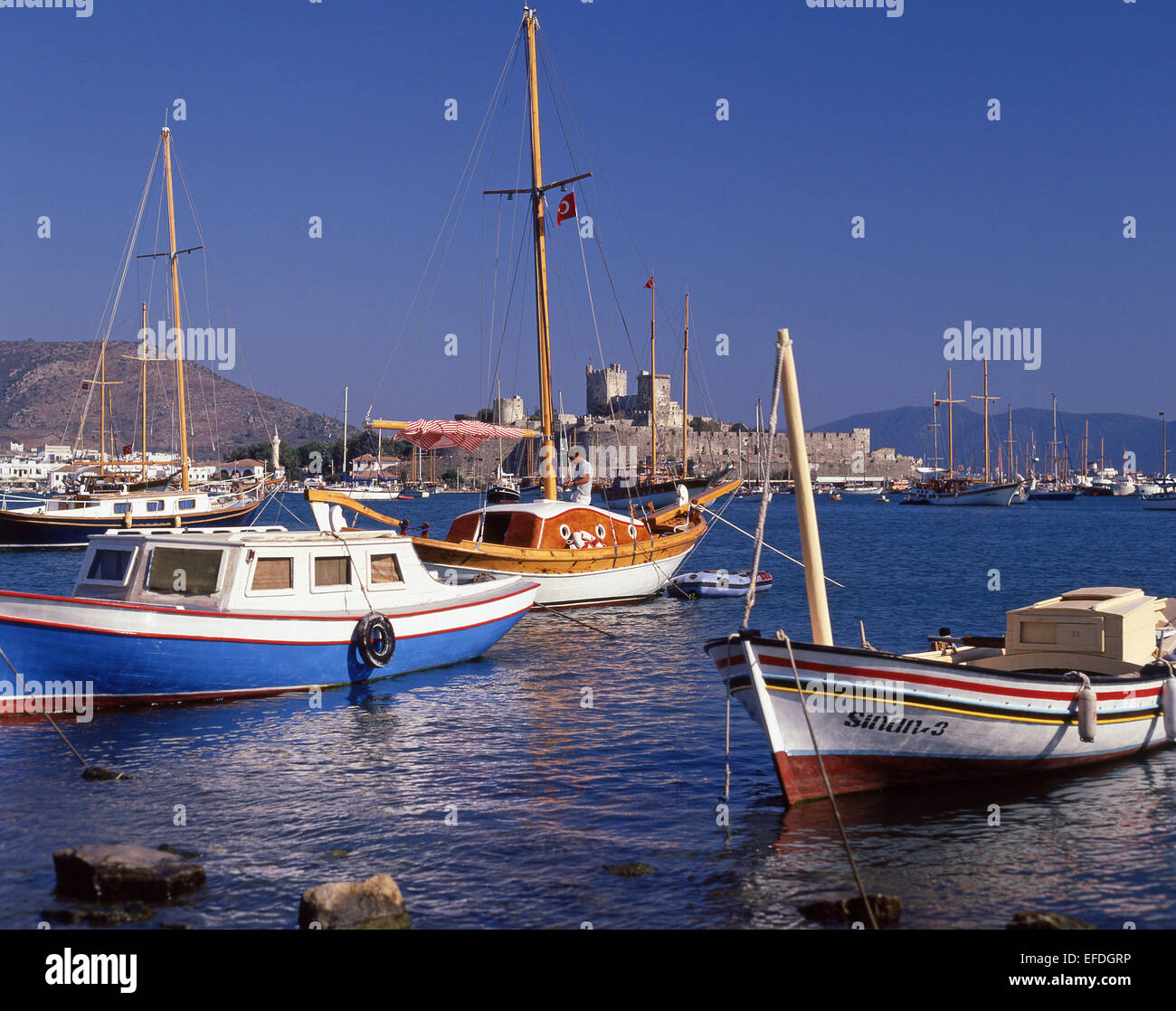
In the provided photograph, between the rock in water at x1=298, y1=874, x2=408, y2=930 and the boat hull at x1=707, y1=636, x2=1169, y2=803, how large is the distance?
425 centimetres

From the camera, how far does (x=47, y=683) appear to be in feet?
50.5

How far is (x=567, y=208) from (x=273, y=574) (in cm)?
1654

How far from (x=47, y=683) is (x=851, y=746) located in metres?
10.8

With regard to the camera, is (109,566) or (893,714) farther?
(109,566)

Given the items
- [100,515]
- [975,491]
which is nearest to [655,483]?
[100,515]

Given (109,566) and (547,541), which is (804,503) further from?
(547,541)

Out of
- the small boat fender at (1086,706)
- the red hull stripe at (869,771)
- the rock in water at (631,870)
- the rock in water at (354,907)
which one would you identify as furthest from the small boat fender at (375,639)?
the small boat fender at (1086,706)

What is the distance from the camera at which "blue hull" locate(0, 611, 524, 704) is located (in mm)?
15039

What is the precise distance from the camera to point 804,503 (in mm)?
11711

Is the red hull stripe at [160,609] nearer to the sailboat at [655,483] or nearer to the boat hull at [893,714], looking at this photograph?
the boat hull at [893,714]

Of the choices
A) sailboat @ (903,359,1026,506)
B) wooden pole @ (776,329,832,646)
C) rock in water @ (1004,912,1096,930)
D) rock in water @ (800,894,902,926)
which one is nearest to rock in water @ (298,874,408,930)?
rock in water @ (800,894,902,926)
